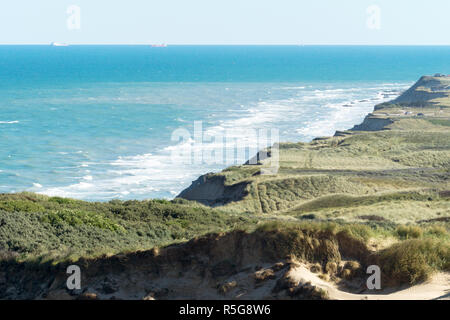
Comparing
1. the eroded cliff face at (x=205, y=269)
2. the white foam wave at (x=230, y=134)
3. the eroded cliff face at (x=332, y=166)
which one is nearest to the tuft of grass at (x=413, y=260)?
the eroded cliff face at (x=205, y=269)

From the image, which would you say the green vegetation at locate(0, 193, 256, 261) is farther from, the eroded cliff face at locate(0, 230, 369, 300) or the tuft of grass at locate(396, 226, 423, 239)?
the tuft of grass at locate(396, 226, 423, 239)

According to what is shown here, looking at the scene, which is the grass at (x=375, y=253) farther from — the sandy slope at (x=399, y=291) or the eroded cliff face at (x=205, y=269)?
the sandy slope at (x=399, y=291)

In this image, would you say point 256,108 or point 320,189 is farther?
point 256,108

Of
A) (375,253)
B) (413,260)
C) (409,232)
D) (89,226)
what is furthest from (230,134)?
(413,260)

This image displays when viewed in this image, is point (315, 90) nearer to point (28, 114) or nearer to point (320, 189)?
point (28, 114)
